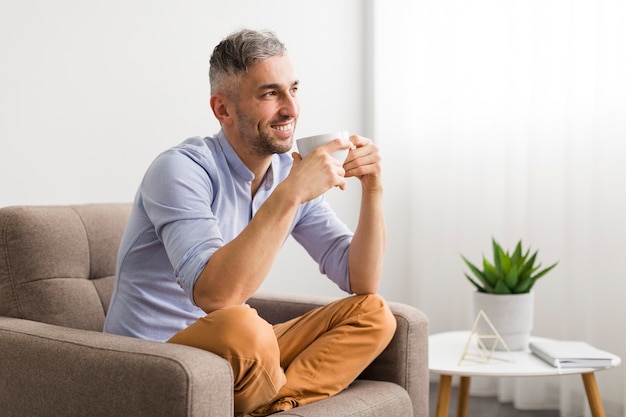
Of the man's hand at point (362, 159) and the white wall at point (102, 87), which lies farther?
the white wall at point (102, 87)

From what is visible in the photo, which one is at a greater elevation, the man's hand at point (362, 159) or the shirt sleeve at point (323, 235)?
the man's hand at point (362, 159)

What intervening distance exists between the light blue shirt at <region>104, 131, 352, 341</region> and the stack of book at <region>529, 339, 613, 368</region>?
24.9 inches

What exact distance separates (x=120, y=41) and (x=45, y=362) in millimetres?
1327

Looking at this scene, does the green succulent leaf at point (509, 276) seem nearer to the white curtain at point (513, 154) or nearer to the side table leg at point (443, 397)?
the side table leg at point (443, 397)

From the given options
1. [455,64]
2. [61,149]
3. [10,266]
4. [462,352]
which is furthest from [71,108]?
[455,64]

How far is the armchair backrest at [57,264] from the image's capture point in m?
1.97

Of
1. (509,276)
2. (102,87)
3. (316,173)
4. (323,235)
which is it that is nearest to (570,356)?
(509,276)

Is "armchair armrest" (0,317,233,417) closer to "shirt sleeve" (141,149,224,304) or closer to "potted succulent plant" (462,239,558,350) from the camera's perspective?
"shirt sleeve" (141,149,224,304)

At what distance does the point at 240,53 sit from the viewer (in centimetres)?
196

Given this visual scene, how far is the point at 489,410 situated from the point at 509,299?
909 millimetres

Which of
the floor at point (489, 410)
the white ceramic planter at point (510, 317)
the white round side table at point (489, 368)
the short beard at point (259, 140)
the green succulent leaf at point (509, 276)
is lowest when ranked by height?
the floor at point (489, 410)

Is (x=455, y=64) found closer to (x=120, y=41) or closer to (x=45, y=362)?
(x=120, y=41)

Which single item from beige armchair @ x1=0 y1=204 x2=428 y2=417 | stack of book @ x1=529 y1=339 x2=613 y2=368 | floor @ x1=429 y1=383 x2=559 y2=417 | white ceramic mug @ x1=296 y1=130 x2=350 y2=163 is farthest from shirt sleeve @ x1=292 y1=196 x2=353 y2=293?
floor @ x1=429 y1=383 x2=559 y2=417

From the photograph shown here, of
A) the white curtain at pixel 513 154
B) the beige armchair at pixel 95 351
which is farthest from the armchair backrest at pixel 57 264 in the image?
the white curtain at pixel 513 154
